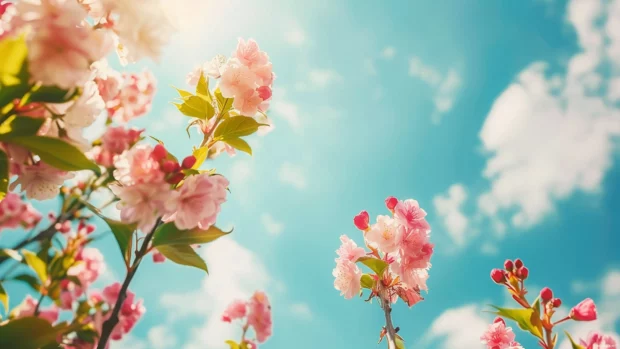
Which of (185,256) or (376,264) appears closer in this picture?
(185,256)

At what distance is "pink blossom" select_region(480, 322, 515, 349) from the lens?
1504 millimetres

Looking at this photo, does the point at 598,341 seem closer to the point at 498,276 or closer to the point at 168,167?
the point at 498,276

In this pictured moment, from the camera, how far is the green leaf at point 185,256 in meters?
1.16

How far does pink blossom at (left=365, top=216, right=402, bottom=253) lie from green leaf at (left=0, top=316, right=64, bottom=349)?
41.7 inches

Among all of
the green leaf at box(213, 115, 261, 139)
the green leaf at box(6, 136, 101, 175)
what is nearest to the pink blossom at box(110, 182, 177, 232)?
the green leaf at box(6, 136, 101, 175)

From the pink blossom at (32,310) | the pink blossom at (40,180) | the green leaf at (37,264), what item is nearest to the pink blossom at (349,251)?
the pink blossom at (40,180)

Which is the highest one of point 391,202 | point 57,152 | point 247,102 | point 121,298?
point 247,102

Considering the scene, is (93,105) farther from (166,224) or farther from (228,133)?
(228,133)

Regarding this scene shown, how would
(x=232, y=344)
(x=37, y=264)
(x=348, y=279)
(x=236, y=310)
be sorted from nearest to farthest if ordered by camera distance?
1. (x=348, y=279)
2. (x=37, y=264)
3. (x=232, y=344)
4. (x=236, y=310)

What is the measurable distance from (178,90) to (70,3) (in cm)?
90

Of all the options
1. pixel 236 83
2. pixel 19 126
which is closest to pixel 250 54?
pixel 236 83

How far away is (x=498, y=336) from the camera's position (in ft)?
4.97

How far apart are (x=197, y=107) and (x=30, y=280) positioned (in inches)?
47.9

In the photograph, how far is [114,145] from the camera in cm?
96
